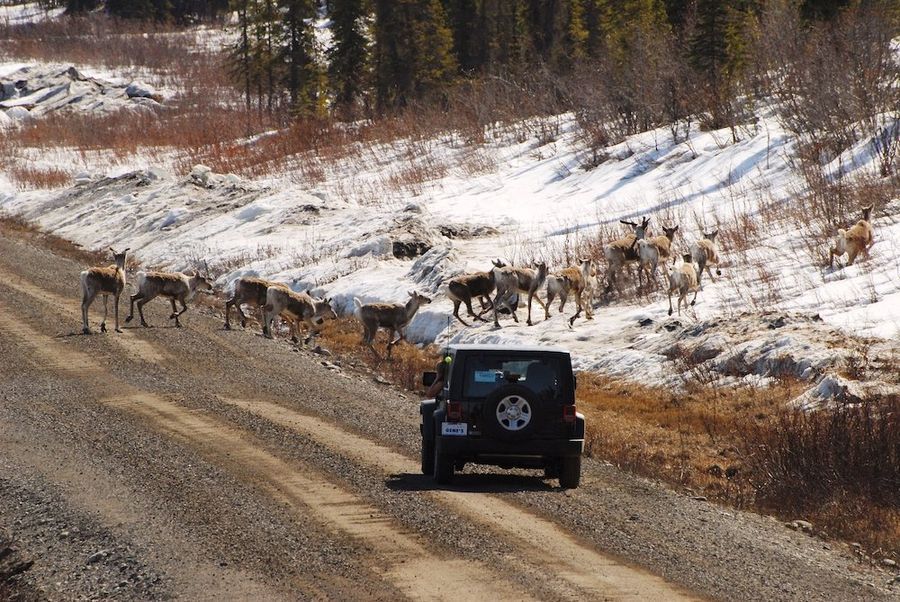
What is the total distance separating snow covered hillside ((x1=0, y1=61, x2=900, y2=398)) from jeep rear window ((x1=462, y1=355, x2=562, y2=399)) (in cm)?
604

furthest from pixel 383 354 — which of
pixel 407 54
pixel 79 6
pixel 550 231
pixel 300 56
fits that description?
pixel 79 6

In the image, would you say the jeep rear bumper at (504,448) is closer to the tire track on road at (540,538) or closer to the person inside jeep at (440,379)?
the tire track on road at (540,538)

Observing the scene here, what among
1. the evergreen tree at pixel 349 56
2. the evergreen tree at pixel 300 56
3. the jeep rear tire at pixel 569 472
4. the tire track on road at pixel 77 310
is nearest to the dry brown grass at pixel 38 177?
the evergreen tree at pixel 300 56

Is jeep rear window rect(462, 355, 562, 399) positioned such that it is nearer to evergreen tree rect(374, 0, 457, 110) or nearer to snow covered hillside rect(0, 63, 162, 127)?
evergreen tree rect(374, 0, 457, 110)

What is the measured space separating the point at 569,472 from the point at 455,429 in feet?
4.61

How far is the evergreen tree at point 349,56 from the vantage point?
61.9 metres

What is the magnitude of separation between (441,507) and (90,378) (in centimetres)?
907

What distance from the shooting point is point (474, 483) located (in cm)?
1308

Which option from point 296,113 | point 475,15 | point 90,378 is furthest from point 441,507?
point 475,15

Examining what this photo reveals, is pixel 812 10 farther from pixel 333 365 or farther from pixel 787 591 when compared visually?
pixel 787 591

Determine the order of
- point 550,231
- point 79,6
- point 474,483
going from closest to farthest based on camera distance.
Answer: point 474,483, point 550,231, point 79,6

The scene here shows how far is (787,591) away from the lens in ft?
31.2

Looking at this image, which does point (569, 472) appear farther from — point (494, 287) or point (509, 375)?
point (494, 287)

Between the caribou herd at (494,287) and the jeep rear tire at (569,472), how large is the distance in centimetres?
873
